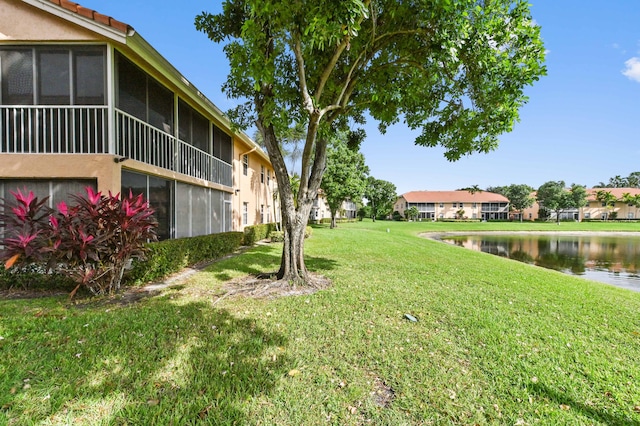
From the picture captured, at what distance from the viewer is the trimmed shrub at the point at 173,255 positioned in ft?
21.6

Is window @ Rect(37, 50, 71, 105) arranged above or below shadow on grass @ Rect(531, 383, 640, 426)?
above

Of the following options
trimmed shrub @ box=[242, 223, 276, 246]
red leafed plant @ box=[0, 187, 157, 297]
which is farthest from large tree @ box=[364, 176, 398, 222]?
red leafed plant @ box=[0, 187, 157, 297]

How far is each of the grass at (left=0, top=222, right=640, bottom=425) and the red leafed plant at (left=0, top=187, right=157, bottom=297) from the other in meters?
0.62

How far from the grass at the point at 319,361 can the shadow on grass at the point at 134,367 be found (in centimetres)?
2

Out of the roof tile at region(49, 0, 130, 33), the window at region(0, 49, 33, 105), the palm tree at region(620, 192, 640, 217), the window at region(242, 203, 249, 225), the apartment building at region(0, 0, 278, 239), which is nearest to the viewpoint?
the roof tile at region(49, 0, 130, 33)

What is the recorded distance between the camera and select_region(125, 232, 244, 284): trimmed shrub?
6.57m

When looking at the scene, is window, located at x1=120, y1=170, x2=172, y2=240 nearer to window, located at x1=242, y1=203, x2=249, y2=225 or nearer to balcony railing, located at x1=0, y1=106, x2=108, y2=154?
balcony railing, located at x1=0, y1=106, x2=108, y2=154

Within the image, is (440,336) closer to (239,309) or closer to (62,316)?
(239,309)

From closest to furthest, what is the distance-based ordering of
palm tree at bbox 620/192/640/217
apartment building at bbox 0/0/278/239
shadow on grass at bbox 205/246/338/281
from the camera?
apartment building at bbox 0/0/278/239 < shadow on grass at bbox 205/246/338/281 < palm tree at bbox 620/192/640/217

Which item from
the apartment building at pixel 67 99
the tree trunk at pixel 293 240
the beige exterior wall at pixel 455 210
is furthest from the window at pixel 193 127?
the beige exterior wall at pixel 455 210

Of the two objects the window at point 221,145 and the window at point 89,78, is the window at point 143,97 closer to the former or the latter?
the window at point 89,78

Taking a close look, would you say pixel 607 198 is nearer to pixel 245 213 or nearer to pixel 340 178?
pixel 340 178

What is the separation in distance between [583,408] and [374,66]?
7.48m

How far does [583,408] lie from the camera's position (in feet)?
9.00
